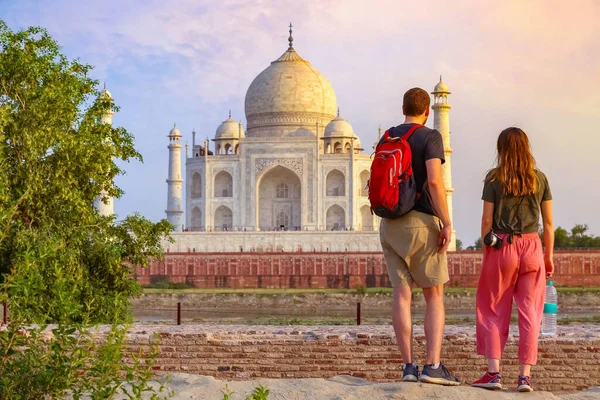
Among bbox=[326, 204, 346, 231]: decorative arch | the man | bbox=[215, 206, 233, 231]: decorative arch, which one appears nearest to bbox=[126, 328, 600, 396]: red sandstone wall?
the man

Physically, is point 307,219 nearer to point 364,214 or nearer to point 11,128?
point 364,214

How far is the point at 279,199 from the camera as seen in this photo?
41625 millimetres

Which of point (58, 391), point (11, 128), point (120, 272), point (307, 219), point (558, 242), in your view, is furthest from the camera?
point (558, 242)

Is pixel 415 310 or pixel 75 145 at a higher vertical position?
pixel 75 145

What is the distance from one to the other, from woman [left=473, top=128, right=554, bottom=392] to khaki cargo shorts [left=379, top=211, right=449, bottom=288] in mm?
309

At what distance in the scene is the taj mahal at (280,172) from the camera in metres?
39.9

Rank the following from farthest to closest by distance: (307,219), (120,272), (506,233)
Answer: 1. (307,219)
2. (120,272)
3. (506,233)

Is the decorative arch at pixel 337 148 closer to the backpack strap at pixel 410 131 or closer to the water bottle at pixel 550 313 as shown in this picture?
the water bottle at pixel 550 313

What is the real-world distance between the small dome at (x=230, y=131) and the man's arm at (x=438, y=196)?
37427mm

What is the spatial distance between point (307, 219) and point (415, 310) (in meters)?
15.9

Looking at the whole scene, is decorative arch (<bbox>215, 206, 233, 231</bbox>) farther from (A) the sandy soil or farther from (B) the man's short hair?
(B) the man's short hair

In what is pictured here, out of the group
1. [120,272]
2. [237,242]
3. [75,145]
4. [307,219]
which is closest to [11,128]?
[75,145]

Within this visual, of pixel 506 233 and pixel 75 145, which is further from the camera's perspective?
pixel 75 145

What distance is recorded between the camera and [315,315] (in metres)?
24.3
